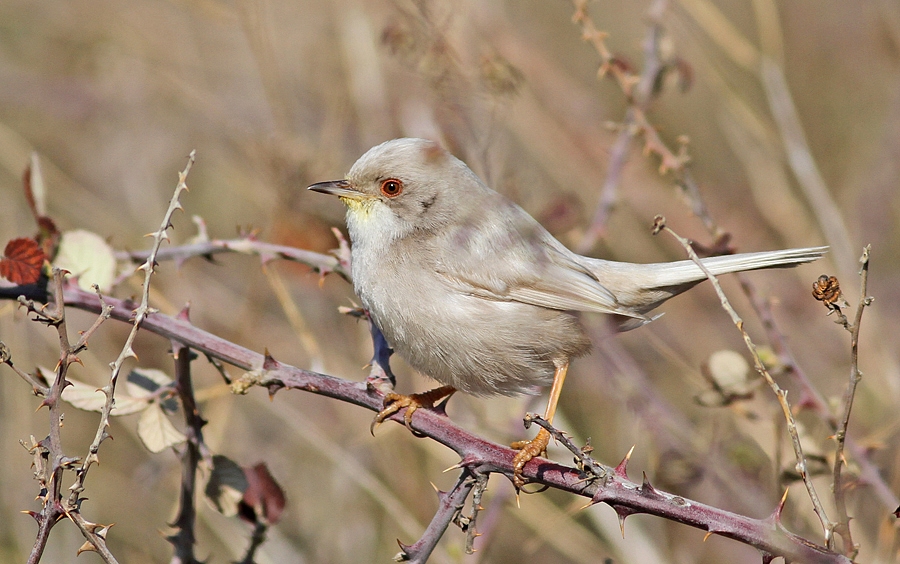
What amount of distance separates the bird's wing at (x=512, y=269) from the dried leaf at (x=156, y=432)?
1248 millimetres

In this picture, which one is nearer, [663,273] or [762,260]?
[762,260]

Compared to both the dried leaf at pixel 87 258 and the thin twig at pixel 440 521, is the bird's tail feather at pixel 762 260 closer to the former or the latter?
the thin twig at pixel 440 521

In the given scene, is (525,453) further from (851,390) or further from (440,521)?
(851,390)

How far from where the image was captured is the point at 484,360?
130 inches

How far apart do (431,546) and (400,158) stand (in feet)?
5.91

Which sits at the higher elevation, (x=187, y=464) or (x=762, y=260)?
(x=762, y=260)

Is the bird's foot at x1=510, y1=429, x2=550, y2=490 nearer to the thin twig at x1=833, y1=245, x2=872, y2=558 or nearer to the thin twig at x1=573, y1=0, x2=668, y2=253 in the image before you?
the thin twig at x1=833, y1=245, x2=872, y2=558

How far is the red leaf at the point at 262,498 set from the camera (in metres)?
2.94

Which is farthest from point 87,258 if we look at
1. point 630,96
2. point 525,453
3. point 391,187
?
point 630,96

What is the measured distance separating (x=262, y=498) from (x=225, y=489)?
0.44 feet

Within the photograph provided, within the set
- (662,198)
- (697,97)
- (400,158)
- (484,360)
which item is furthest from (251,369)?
(697,97)

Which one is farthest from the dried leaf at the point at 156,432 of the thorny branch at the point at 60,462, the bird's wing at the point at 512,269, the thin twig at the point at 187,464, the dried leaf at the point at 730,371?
the dried leaf at the point at 730,371

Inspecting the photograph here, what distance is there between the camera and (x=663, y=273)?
11.7 ft

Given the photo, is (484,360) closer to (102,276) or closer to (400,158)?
(400,158)
